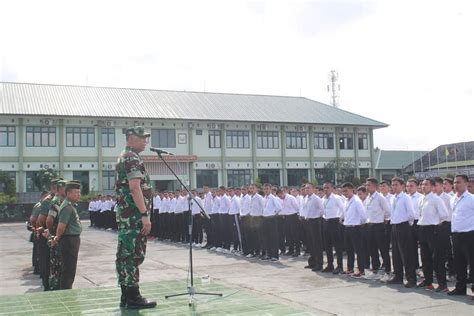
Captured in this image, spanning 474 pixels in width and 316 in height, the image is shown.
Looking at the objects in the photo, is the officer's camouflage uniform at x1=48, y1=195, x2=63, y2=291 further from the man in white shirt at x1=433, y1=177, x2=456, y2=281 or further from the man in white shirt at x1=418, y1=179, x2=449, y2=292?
the man in white shirt at x1=433, y1=177, x2=456, y2=281

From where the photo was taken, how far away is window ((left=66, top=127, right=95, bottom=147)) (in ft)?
128

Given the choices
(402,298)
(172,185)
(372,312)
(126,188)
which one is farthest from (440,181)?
(172,185)

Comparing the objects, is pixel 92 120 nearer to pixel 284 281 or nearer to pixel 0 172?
pixel 0 172

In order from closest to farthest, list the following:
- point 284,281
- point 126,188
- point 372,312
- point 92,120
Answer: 1. point 126,188
2. point 372,312
3. point 284,281
4. point 92,120

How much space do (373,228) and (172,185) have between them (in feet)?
109

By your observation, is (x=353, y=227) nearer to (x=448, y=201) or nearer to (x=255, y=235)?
(x=448, y=201)

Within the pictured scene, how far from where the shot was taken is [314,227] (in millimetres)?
11555

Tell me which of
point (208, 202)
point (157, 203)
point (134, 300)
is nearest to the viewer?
point (134, 300)

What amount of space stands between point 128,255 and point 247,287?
3536 millimetres

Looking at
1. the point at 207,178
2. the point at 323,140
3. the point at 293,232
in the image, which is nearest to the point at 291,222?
the point at 293,232

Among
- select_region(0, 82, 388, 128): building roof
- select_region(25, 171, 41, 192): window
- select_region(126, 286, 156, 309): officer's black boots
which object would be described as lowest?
select_region(126, 286, 156, 309): officer's black boots

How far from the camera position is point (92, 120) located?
39594 millimetres

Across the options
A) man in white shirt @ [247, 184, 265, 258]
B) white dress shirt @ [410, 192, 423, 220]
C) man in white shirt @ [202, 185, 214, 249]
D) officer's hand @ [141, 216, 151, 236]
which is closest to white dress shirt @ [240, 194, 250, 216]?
man in white shirt @ [247, 184, 265, 258]

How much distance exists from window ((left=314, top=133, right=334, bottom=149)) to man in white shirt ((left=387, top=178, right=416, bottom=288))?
127ft
